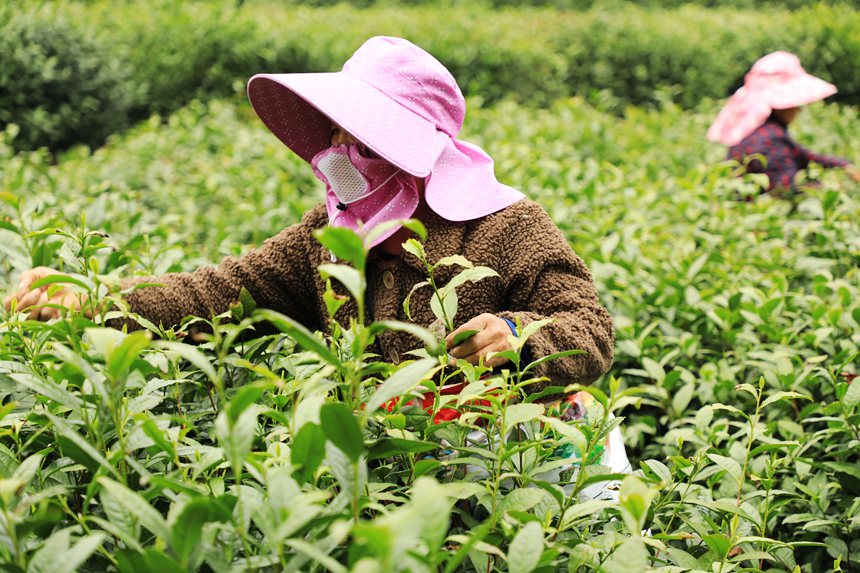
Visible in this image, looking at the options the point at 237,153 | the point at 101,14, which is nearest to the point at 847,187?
the point at 237,153

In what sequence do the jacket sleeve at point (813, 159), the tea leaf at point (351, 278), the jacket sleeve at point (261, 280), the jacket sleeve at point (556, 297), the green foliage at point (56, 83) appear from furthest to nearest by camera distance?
the green foliage at point (56, 83) < the jacket sleeve at point (813, 159) < the jacket sleeve at point (261, 280) < the jacket sleeve at point (556, 297) < the tea leaf at point (351, 278)

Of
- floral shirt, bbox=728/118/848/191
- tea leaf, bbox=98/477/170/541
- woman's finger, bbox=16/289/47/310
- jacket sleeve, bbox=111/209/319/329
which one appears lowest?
floral shirt, bbox=728/118/848/191

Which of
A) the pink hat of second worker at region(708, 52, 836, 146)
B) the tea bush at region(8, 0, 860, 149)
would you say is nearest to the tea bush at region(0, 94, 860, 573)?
the pink hat of second worker at region(708, 52, 836, 146)

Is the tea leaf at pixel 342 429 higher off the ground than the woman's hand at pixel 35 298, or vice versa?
the tea leaf at pixel 342 429

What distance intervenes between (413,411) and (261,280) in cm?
76

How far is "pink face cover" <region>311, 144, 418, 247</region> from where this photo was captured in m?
1.86

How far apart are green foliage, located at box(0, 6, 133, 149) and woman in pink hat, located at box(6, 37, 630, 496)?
5.11 metres

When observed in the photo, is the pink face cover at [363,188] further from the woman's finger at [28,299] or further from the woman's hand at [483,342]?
the woman's finger at [28,299]

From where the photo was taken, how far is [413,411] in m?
1.40

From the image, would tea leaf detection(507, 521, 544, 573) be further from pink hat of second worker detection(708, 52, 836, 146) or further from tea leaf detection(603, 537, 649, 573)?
pink hat of second worker detection(708, 52, 836, 146)

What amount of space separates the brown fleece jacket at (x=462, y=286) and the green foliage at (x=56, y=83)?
4.99m

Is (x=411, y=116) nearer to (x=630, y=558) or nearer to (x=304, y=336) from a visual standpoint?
(x=304, y=336)

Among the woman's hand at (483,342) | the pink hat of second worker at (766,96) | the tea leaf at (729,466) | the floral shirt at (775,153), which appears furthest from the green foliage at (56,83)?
the tea leaf at (729,466)

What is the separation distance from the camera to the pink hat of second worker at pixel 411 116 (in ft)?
5.85
